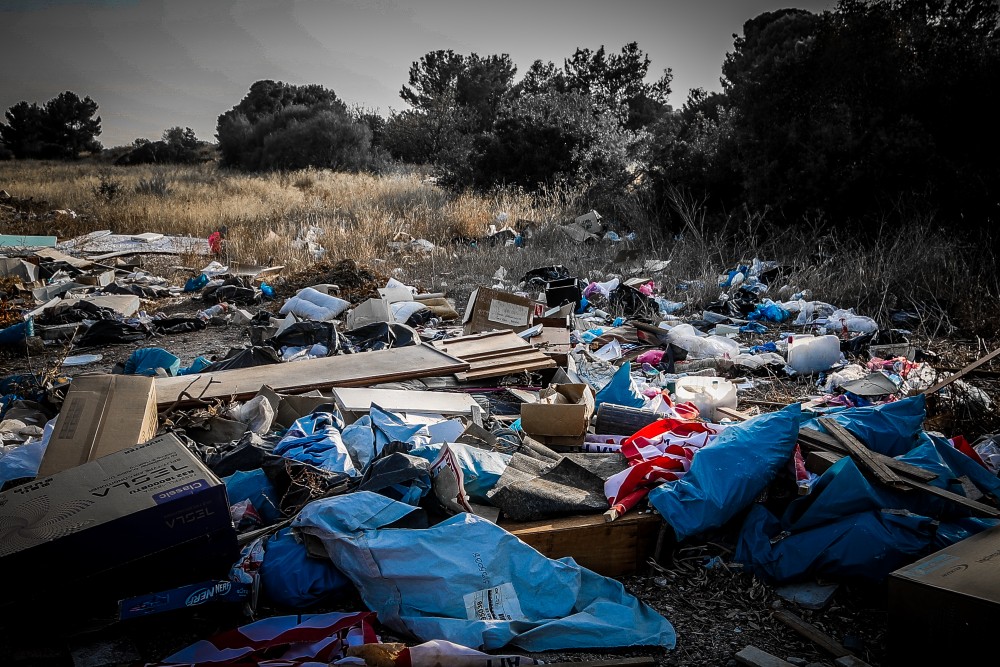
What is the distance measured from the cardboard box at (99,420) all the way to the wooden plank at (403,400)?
1.02m

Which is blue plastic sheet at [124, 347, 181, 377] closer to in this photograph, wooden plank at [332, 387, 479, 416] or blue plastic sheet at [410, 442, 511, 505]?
wooden plank at [332, 387, 479, 416]

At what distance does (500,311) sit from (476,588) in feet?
12.0

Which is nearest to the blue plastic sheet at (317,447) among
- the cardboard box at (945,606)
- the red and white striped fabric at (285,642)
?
the red and white striped fabric at (285,642)

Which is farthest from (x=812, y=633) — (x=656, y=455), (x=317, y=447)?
(x=317, y=447)

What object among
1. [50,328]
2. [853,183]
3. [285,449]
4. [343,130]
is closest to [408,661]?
[285,449]

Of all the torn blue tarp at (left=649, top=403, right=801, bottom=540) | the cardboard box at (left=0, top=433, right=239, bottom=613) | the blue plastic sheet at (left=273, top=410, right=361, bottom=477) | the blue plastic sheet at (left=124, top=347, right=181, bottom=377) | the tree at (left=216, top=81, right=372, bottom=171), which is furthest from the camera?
the tree at (left=216, top=81, right=372, bottom=171)

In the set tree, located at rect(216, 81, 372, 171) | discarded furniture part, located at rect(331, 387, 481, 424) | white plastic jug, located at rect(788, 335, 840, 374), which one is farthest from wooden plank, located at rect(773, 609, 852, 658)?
tree, located at rect(216, 81, 372, 171)

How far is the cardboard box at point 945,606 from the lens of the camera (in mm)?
1773

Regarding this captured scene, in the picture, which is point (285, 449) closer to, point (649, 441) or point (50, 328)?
point (649, 441)

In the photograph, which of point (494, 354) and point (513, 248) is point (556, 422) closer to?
point (494, 354)

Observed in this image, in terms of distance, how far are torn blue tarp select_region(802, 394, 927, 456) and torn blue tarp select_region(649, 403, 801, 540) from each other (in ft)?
1.76

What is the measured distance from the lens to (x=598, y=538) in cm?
255

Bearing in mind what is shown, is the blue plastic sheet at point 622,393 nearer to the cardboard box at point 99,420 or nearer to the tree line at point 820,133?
the cardboard box at point 99,420

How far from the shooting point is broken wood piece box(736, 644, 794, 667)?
204 centimetres
